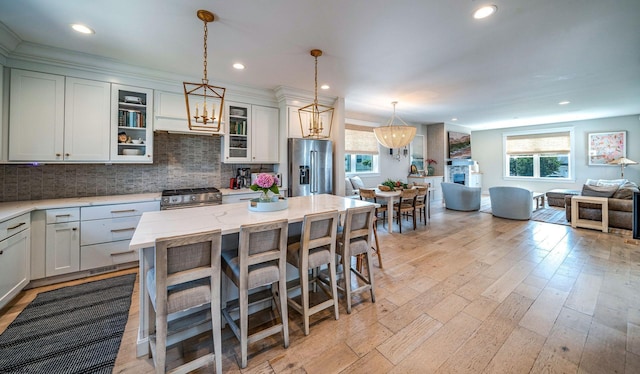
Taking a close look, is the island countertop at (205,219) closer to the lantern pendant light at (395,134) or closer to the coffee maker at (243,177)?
the coffee maker at (243,177)

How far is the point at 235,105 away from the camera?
3986 millimetres

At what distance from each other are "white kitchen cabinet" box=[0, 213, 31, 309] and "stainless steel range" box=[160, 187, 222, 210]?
1171 mm

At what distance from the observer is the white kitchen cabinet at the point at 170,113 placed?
3.39 m

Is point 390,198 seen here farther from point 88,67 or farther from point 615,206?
point 88,67

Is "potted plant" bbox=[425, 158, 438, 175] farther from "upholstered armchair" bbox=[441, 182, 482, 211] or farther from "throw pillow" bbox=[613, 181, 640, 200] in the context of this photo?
"throw pillow" bbox=[613, 181, 640, 200]

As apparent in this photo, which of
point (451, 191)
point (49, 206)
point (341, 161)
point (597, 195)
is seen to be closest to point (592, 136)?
point (597, 195)

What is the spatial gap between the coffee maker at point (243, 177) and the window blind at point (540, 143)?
9.43 m

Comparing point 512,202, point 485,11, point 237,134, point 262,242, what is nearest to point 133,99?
point 237,134

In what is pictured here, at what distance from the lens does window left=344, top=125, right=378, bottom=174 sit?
635 cm

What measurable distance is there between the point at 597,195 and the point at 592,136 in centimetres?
386

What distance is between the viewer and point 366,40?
2.60m

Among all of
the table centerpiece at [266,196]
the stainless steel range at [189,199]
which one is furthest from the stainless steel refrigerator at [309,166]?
the table centerpiece at [266,196]

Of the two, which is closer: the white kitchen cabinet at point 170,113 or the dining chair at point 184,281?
the dining chair at point 184,281

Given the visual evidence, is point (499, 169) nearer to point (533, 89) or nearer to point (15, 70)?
point (533, 89)
